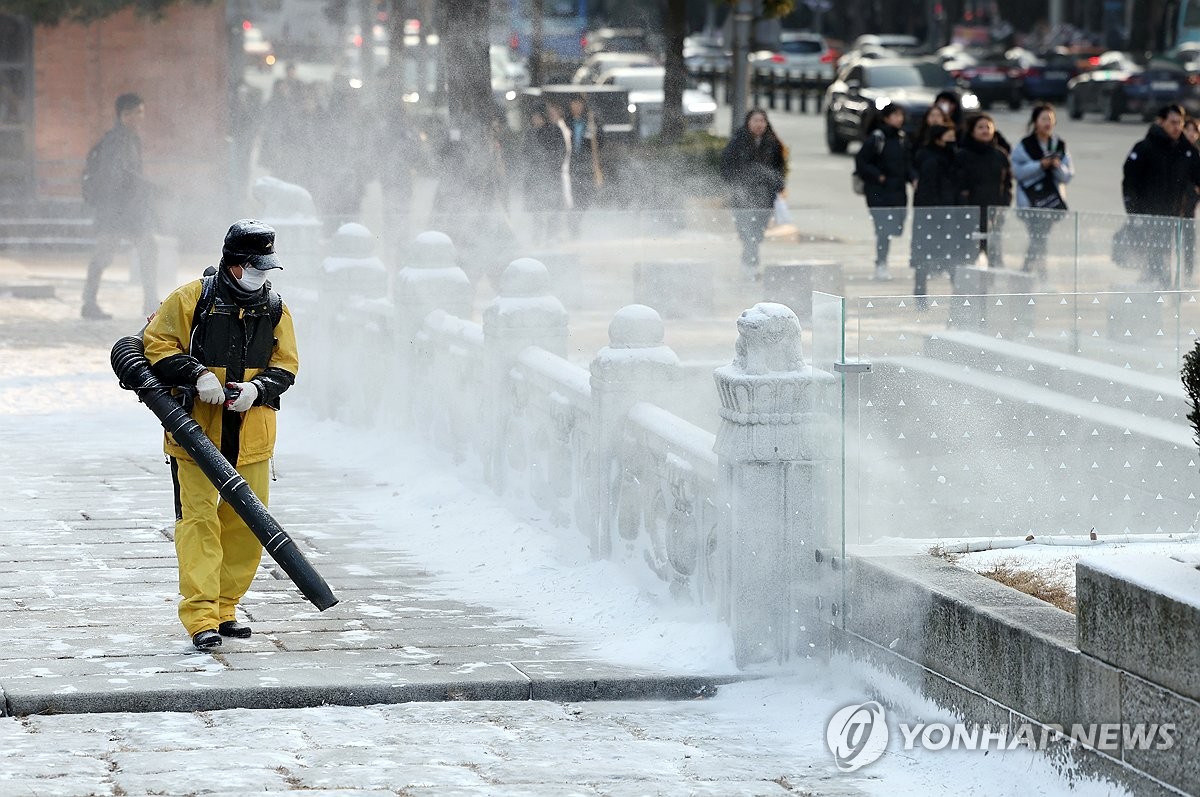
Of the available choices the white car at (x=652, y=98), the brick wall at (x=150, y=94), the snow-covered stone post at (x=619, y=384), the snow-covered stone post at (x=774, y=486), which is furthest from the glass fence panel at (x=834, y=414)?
the white car at (x=652, y=98)

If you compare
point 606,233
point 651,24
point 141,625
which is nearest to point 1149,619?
point 141,625

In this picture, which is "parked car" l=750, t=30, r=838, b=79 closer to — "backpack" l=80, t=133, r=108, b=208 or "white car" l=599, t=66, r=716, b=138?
"white car" l=599, t=66, r=716, b=138

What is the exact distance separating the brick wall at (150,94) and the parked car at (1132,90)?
24732mm

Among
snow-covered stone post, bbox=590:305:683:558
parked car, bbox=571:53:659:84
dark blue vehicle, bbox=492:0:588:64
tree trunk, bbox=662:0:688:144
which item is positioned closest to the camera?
snow-covered stone post, bbox=590:305:683:558

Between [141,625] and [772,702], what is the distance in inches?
94.9

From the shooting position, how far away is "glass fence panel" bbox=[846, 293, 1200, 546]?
704 centimetres

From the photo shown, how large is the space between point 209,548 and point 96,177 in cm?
1176

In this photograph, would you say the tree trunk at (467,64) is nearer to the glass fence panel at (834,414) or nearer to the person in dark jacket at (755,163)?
the person in dark jacket at (755,163)

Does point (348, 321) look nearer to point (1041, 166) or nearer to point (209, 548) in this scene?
point (209, 548)

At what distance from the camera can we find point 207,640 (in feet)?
23.8

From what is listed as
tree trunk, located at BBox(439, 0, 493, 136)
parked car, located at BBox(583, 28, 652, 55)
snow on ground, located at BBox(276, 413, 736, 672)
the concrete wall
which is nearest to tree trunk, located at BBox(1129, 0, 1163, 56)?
parked car, located at BBox(583, 28, 652, 55)

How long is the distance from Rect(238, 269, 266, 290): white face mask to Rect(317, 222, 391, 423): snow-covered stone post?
548cm

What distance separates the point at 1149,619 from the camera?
5.18 metres

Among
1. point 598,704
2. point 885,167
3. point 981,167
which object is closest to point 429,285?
point 598,704
